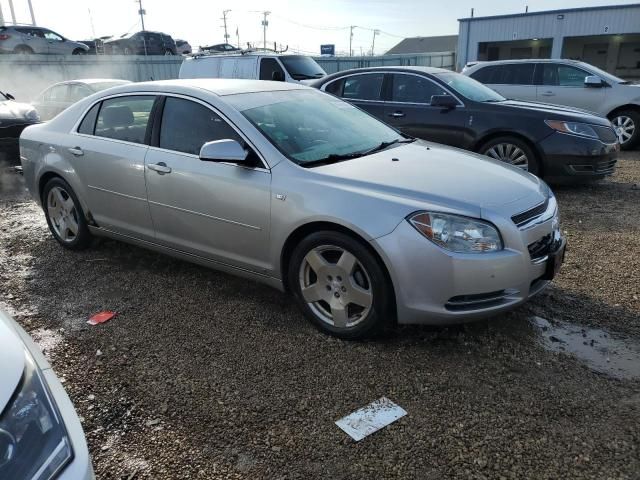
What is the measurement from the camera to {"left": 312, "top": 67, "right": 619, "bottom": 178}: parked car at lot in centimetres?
656

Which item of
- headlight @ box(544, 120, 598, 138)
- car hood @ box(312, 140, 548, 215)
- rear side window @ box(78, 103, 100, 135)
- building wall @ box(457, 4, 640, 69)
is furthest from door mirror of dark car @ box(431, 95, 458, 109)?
building wall @ box(457, 4, 640, 69)

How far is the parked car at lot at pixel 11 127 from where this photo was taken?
8.48 metres

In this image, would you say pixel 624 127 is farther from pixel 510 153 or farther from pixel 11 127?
pixel 11 127

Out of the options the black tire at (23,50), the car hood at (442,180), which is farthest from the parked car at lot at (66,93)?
the black tire at (23,50)

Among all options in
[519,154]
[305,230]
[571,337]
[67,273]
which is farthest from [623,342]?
[67,273]

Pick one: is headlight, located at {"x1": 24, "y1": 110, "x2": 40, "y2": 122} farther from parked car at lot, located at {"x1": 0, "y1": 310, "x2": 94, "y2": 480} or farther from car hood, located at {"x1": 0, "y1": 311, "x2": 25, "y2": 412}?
parked car at lot, located at {"x1": 0, "y1": 310, "x2": 94, "y2": 480}

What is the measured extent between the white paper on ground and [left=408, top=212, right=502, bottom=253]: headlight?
91 cm

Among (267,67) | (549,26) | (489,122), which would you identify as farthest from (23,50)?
(549,26)

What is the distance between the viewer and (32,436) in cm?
146

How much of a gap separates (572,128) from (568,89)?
3814 millimetres

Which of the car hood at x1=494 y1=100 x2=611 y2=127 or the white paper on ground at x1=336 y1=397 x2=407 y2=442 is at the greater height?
the car hood at x1=494 y1=100 x2=611 y2=127

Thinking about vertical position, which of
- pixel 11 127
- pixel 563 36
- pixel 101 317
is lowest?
pixel 101 317

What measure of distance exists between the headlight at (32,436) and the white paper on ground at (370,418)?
1.41 metres

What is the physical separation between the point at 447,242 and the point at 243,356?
140cm
